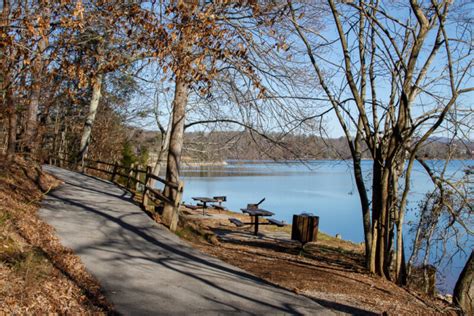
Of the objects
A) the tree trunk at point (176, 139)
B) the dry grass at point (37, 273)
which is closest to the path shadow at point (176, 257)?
the dry grass at point (37, 273)

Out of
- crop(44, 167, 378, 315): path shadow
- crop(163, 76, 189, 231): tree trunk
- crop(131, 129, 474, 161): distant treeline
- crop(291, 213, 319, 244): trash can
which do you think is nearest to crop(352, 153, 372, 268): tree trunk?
crop(131, 129, 474, 161): distant treeline

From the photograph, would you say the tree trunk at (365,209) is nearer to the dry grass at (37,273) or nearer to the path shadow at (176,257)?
the path shadow at (176,257)

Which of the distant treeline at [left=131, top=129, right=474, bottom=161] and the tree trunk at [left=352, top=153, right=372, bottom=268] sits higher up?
the distant treeline at [left=131, top=129, right=474, bottom=161]

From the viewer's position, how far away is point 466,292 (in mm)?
8078

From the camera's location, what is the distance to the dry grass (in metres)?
5.10

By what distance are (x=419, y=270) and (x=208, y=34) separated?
7.92 metres

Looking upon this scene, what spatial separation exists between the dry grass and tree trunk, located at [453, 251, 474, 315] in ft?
19.3

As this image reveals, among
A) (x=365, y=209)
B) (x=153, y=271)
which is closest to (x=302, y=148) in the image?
(x=365, y=209)

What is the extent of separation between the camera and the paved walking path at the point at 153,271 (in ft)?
20.1

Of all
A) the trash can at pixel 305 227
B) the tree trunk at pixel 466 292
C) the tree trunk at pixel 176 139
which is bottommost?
the tree trunk at pixel 466 292

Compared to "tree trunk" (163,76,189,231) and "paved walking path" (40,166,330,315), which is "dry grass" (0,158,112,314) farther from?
"tree trunk" (163,76,189,231)

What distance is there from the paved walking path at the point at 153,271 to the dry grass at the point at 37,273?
275 mm

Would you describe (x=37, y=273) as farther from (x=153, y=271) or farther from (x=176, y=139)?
(x=176, y=139)

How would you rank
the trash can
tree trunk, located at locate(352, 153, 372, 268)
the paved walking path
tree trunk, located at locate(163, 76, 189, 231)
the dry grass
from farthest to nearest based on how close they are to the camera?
1. tree trunk, located at locate(163, 76, 189, 231)
2. the trash can
3. tree trunk, located at locate(352, 153, 372, 268)
4. the paved walking path
5. the dry grass
